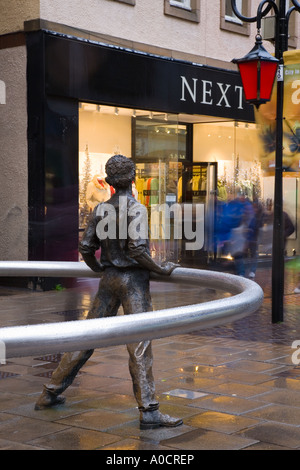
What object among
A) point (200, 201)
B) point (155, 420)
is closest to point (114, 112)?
point (200, 201)

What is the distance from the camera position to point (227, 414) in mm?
6438

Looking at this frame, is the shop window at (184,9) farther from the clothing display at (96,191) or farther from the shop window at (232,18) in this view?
the clothing display at (96,191)

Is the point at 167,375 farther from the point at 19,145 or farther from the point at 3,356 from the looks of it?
the point at 19,145

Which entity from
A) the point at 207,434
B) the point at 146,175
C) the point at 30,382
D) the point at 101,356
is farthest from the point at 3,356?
the point at 146,175

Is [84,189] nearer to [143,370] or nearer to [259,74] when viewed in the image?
[259,74]

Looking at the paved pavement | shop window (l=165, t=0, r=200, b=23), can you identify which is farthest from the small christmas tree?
the paved pavement

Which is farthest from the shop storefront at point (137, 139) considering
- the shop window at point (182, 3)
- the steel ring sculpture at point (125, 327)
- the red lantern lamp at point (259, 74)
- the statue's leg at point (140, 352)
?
the steel ring sculpture at point (125, 327)

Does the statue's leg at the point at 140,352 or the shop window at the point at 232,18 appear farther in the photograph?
the shop window at the point at 232,18

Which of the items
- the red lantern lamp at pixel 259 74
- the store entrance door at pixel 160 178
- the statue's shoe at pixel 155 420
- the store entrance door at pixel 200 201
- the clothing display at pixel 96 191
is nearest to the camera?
the statue's shoe at pixel 155 420

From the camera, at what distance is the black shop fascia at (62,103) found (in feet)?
48.0

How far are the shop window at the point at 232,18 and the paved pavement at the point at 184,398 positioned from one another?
387 inches

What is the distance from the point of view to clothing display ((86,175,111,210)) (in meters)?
16.0

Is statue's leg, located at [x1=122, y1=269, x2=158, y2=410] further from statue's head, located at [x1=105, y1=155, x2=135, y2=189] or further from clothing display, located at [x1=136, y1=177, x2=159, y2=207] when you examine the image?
clothing display, located at [x1=136, y1=177, x2=159, y2=207]

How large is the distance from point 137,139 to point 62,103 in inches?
99.4
